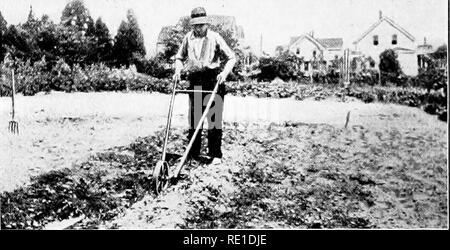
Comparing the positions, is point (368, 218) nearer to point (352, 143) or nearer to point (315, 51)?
point (352, 143)

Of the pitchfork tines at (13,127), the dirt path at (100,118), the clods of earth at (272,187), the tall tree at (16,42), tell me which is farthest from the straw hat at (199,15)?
the pitchfork tines at (13,127)

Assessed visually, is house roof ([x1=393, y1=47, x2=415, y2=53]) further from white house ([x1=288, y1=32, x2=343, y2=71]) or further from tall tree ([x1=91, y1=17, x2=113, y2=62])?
tall tree ([x1=91, y1=17, x2=113, y2=62])

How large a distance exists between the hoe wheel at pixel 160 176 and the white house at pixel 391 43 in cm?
209

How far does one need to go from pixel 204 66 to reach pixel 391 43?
166cm

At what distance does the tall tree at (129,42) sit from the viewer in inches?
166

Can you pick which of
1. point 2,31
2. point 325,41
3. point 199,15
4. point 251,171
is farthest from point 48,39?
point 325,41

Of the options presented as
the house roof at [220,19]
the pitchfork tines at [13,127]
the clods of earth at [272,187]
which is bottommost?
the clods of earth at [272,187]

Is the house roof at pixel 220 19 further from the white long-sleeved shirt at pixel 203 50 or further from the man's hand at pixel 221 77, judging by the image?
the man's hand at pixel 221 77

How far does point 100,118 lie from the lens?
4449mm

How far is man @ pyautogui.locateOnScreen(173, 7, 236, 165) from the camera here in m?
4.06

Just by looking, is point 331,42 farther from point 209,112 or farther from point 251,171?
point 251,171

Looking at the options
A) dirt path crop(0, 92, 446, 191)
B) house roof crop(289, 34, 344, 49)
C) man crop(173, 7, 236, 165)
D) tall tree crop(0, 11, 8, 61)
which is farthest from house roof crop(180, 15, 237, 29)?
tall tree crop(0, 11, 8, 61)

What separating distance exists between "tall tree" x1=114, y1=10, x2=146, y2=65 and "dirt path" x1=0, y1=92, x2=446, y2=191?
39 cm
